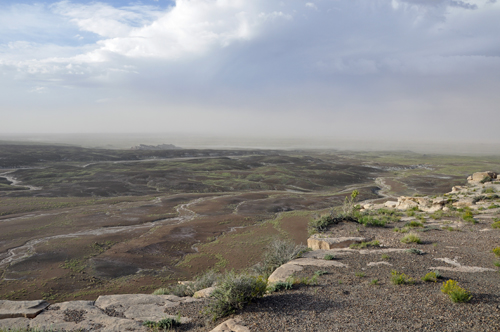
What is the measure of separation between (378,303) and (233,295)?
394cm

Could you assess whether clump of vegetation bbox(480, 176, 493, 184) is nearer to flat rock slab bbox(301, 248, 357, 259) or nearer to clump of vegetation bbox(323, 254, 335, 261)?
flat rock slab bbox(301, 248, 357, 259)

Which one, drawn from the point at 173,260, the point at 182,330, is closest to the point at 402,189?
the point at 173,260

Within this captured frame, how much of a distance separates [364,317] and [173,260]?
750 inches

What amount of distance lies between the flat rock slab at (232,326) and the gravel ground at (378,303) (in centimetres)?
18

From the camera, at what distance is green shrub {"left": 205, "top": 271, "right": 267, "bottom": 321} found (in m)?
7.27

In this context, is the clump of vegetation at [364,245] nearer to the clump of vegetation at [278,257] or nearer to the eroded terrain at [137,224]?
the clump of vegetation at [278,257]

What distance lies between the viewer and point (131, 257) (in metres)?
22.9

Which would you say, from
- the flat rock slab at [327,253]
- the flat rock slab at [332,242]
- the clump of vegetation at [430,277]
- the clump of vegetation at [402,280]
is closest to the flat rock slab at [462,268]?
the clump of vegetation at [430,277]

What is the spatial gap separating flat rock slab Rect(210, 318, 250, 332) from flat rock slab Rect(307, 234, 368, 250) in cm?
858

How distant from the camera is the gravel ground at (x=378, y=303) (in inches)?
247

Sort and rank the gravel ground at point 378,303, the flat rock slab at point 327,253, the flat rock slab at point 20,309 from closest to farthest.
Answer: the gravel ground at point 378,303 < the flat rock slab at point 20,309 < the flat rock slab at point 327,253

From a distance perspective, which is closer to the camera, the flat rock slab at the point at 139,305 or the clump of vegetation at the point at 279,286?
the flat rock slab at the point at 139,305

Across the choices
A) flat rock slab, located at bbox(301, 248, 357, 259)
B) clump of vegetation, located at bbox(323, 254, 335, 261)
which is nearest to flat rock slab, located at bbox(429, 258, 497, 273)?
flat rock slab, located at bbox(301, 248, 357, 259)

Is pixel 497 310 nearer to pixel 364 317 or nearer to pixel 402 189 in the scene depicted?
pixel 364 317
